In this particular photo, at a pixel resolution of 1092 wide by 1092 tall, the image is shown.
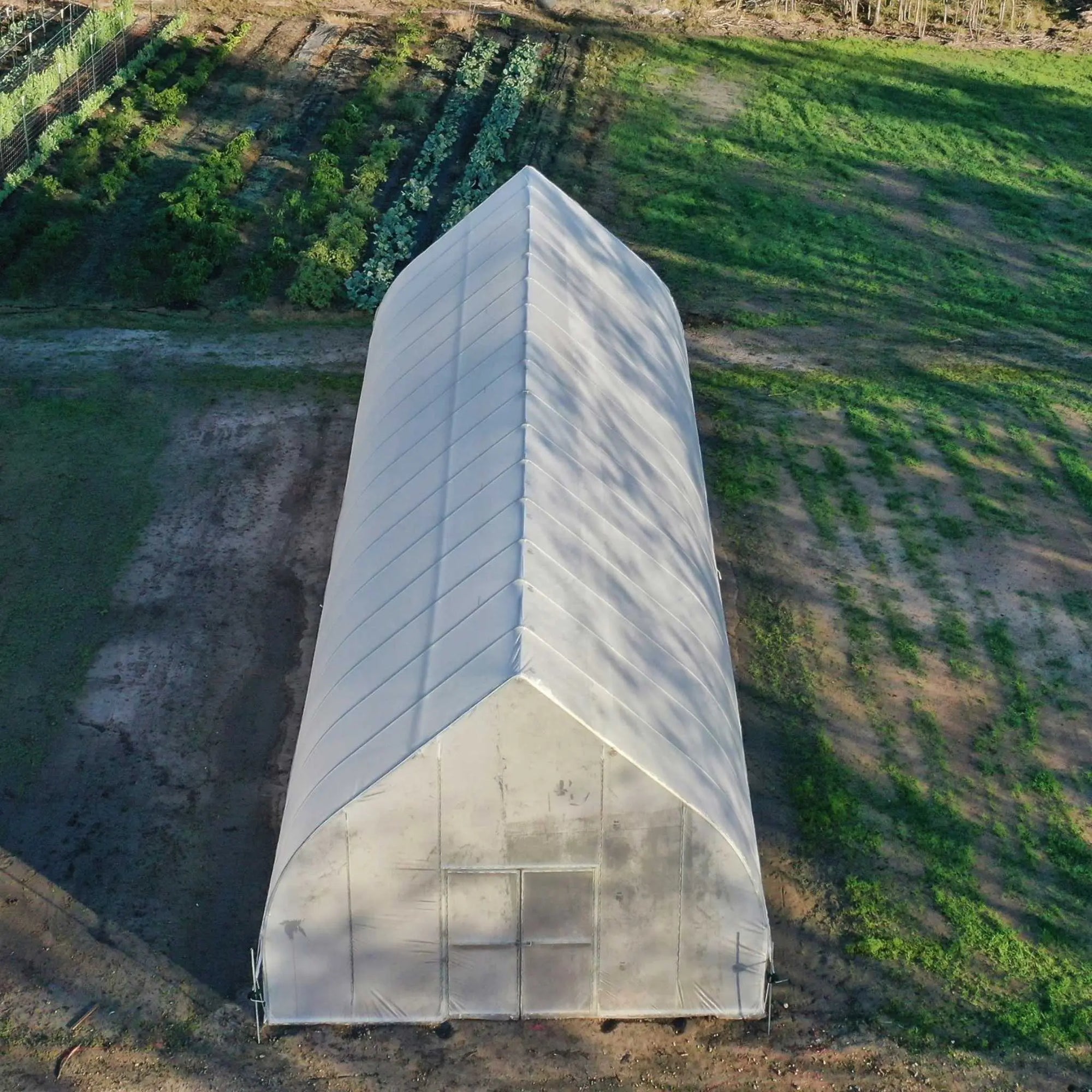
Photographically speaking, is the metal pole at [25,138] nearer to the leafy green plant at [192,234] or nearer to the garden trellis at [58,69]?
the garden trellis at [58,69]

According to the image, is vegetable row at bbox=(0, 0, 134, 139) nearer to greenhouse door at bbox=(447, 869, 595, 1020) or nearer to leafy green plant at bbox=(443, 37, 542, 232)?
Answer: leafy green plant at bbox=(443, 37, 542, 232)

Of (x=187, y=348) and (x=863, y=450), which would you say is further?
(x=187, y=348)

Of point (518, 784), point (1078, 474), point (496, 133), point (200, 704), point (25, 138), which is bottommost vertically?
point (25, 138)

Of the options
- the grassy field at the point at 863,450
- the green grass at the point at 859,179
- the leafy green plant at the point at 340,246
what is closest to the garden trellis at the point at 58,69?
the grassy field at the point at 863,450

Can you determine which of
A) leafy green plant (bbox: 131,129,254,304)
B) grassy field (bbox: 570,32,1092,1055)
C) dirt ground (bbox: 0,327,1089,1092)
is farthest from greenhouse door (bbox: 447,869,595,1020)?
leafy green plant (bbox: 131,129,254,304)

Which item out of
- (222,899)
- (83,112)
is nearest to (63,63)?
(83,112)

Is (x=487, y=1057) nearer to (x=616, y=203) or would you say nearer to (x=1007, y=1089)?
(x=1007, y=1089)

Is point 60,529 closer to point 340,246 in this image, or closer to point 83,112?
point 340,246
